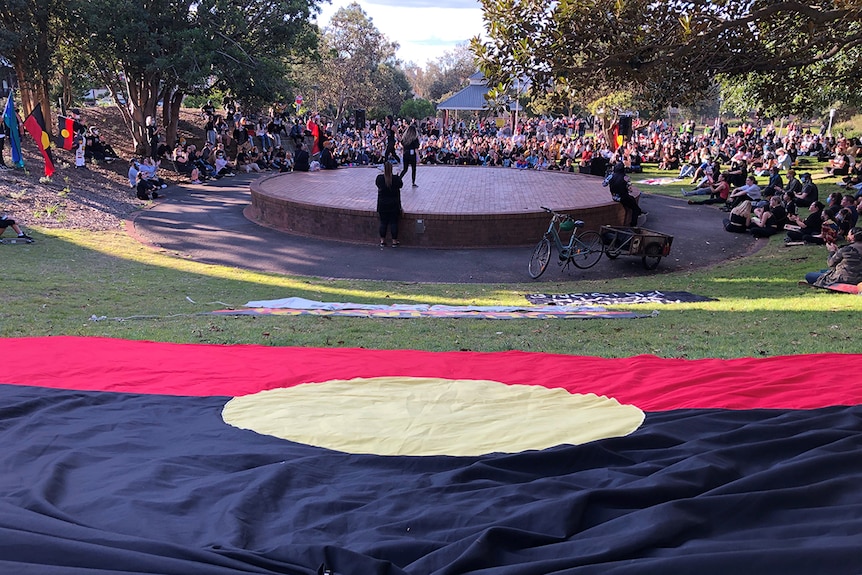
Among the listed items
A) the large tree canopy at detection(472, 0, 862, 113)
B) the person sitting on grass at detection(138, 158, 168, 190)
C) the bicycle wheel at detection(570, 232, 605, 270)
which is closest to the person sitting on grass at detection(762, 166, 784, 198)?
the bicycle wheel at detection(570, 232, 605, 270)

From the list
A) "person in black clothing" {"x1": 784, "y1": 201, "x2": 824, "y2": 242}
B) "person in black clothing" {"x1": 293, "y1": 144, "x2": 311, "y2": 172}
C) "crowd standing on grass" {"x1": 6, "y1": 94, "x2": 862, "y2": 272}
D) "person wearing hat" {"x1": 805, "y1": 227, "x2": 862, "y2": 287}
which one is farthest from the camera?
"person in black clothing" {"x1": 293, "y1": 144, "x2": 311, "y2": 172}

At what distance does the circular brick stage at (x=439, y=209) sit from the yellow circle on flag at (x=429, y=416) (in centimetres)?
992

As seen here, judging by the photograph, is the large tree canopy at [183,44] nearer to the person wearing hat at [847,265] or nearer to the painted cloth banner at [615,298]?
the painted cloth banner at [615,298]

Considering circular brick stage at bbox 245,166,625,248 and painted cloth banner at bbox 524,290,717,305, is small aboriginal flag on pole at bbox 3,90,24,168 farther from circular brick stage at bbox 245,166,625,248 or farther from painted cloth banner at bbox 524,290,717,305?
painted cloth banner at bbox 524,290,717,305

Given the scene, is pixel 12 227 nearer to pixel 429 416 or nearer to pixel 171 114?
pixel 429 416

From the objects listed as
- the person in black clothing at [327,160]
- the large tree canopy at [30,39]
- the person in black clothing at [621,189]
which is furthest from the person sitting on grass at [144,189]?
the person in black clothing at [621,189]

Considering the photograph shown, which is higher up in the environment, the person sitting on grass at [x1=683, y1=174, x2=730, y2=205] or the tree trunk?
the tree trunk

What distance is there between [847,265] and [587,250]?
422 centimetres

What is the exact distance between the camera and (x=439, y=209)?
51.2ft

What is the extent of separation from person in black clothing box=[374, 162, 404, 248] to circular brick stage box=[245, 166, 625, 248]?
310 mm

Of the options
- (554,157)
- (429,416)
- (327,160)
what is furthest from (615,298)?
(554,157)

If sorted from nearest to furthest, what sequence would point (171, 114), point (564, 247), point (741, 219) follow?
1. point (564, 247)
2. point (741, 219)
3. point (171, 114)

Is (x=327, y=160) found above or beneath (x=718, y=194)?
above

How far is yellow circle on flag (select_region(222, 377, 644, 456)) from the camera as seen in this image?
4.04 meters
